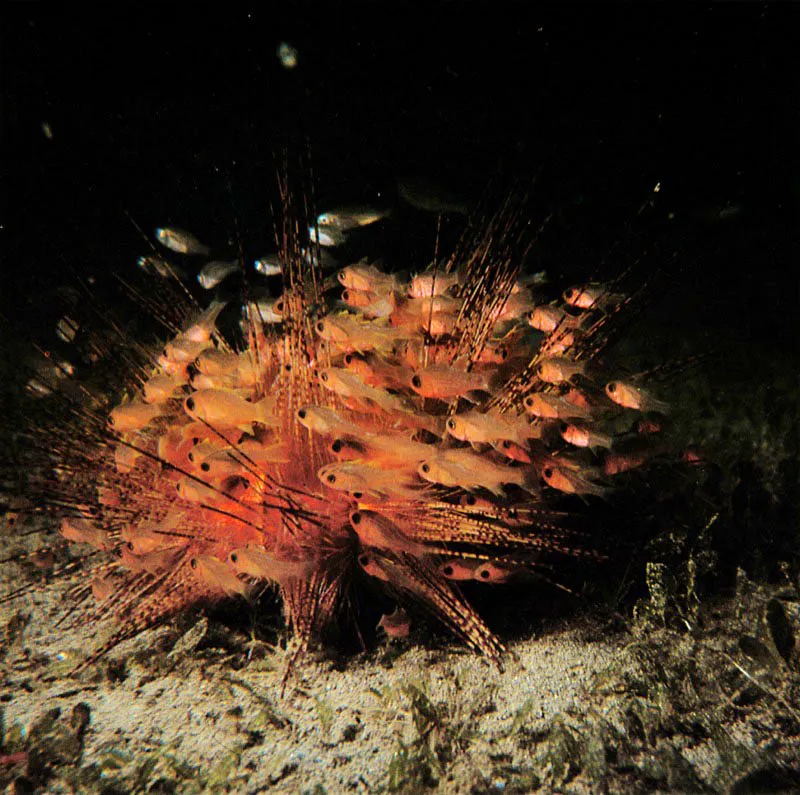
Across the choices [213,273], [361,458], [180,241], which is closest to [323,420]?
[361,458]

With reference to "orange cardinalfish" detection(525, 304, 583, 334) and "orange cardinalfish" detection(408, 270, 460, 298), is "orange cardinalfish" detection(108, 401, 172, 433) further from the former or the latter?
"orange cardinalfish" detection(525, 304, 583, 334)

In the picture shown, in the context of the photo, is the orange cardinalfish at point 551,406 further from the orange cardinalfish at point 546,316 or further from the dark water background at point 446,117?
the dark water background at point 446,117

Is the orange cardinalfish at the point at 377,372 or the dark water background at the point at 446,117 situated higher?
the dark water background at the point at 446,117

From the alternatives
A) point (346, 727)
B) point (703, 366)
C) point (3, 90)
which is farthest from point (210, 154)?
point (346, 727)

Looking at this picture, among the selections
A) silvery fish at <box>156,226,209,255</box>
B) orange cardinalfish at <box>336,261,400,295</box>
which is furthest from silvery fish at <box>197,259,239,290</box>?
orange cardinalfish at <box>336,261,400,295</box>

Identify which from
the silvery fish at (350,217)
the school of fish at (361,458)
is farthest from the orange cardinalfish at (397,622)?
the silvery fish at (350,217)

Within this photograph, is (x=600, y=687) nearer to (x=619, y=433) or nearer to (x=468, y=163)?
(x=619, y=433)
